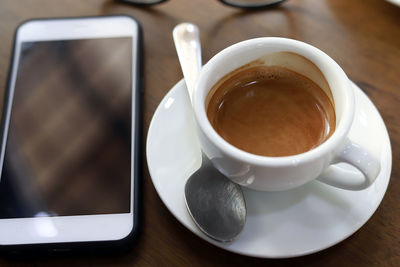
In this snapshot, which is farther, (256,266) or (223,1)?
(223,1)

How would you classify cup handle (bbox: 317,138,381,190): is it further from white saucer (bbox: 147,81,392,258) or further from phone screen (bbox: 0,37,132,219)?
phone screen (bbox: 0,37,132,219)

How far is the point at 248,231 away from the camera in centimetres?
53

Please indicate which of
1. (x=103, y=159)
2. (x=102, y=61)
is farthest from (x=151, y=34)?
(x=103, y=159)

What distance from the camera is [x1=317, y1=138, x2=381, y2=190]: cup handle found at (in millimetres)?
486

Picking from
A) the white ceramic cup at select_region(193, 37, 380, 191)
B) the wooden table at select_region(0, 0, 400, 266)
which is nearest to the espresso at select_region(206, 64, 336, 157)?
the white ceramic cup at select_region(193, 37, 380, 191)

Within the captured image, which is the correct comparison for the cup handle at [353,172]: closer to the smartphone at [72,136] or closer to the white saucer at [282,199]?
the white saucer at [282,199]

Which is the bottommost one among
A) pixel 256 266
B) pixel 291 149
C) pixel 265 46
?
pixel 256 266

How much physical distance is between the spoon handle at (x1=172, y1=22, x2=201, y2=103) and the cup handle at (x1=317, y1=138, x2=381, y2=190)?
22 centimetres

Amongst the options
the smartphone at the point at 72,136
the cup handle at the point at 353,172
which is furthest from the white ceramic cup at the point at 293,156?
the smartphone at the point at 72,136

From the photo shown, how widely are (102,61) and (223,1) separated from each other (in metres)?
0.23

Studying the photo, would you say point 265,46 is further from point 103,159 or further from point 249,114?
point 103,159

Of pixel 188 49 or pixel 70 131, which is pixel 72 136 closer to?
pixel 70 131

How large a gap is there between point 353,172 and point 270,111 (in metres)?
0.13

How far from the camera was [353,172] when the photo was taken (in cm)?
53
